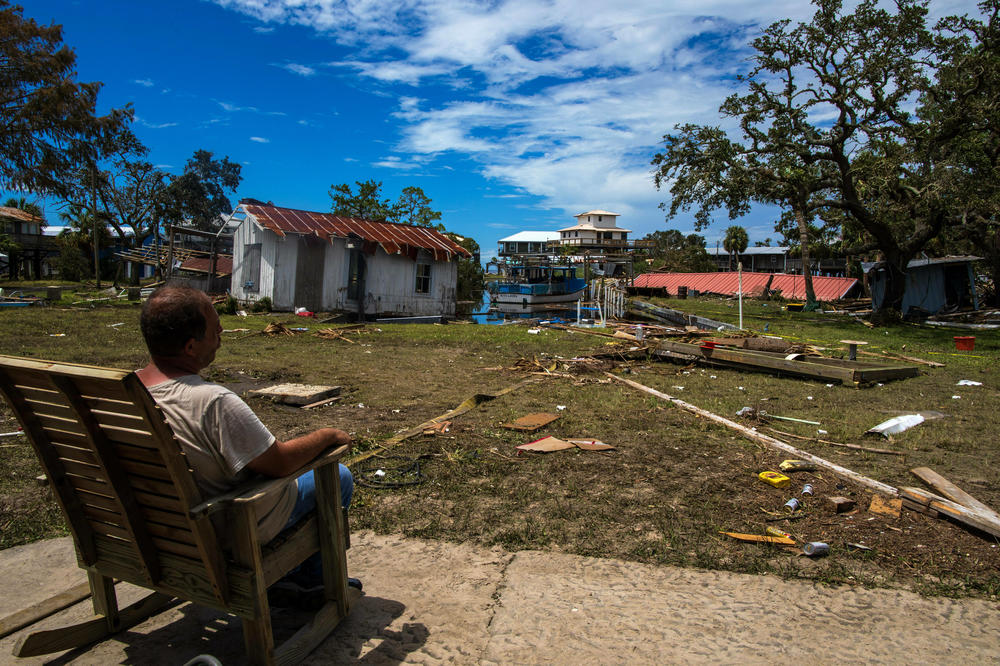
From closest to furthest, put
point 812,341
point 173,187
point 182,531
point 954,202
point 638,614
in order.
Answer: point 182,531, point 638,614, point 812,341, point 954,202, point 173,187

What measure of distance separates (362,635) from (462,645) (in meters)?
0.45

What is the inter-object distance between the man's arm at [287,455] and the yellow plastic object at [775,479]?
3.65 m

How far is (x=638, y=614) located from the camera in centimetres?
286

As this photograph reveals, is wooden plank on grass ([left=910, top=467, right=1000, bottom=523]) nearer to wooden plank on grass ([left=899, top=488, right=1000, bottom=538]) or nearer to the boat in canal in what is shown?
wooden plank on grass ([left=899, top=488, right=1000, bottom=538])

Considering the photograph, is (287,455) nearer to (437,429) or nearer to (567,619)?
(567,619)

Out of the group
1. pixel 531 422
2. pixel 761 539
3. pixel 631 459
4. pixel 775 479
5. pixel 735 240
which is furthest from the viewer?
pixel 735 240

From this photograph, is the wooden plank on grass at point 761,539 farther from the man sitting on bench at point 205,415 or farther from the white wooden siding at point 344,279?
the white wooden siding at point 344,279

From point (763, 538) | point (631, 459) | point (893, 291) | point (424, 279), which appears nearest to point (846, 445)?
point (631, 459)

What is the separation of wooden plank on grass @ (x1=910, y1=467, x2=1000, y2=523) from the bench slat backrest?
14.9 ft

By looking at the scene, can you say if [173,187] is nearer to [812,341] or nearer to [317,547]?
[812,341]

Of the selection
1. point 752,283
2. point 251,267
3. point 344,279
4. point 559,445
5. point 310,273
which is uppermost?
point 752,283

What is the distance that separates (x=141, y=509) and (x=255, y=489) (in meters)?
0.46

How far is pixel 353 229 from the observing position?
22250 mm


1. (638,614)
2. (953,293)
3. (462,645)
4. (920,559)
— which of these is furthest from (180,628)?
(953,293)
